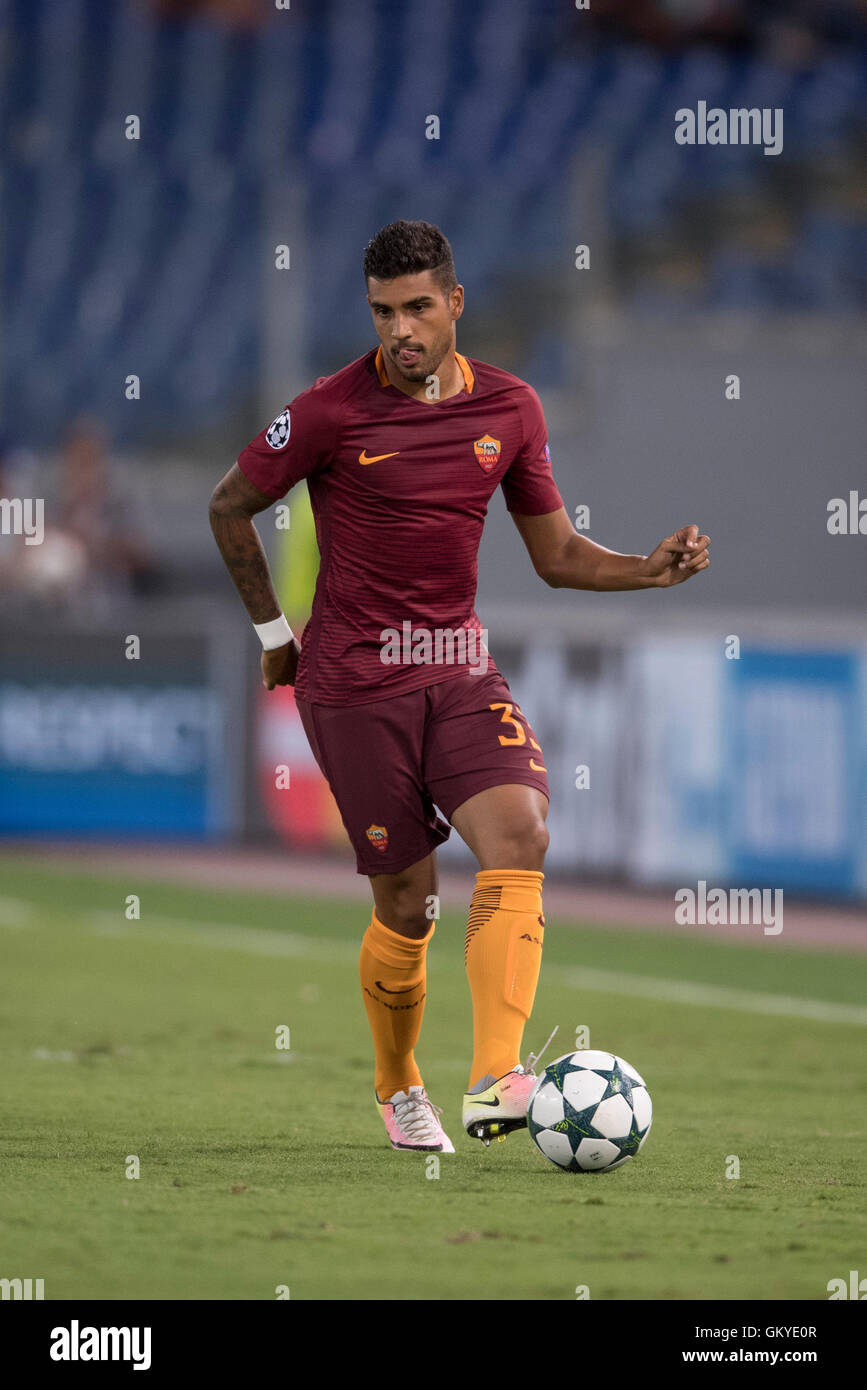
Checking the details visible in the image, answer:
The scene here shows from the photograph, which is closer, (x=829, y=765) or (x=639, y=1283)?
(x=639, y=1283)

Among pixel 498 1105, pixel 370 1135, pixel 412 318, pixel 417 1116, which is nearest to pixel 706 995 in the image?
pixel 370 1135

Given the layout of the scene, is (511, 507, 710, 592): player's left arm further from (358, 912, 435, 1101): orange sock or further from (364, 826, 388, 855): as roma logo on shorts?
(358, 912, 435, 1101): orange sock

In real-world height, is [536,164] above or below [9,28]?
below

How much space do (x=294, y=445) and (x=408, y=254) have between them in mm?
567

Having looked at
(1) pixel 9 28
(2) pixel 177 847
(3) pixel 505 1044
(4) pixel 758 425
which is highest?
(1) pixel 9 28

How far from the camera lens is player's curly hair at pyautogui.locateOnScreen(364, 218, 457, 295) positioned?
16.9 feet

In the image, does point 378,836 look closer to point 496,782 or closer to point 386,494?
point 496,782

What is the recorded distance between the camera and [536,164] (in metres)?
19.5

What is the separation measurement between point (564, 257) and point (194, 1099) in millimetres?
13324

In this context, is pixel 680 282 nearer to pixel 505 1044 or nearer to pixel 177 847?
pixel 177 847

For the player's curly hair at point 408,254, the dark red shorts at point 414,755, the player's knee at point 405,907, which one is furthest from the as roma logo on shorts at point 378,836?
the player's curly hair at point 408,254

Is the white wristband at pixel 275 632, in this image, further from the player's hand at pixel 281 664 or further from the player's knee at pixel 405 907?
the player's knee at pixel 405 907
